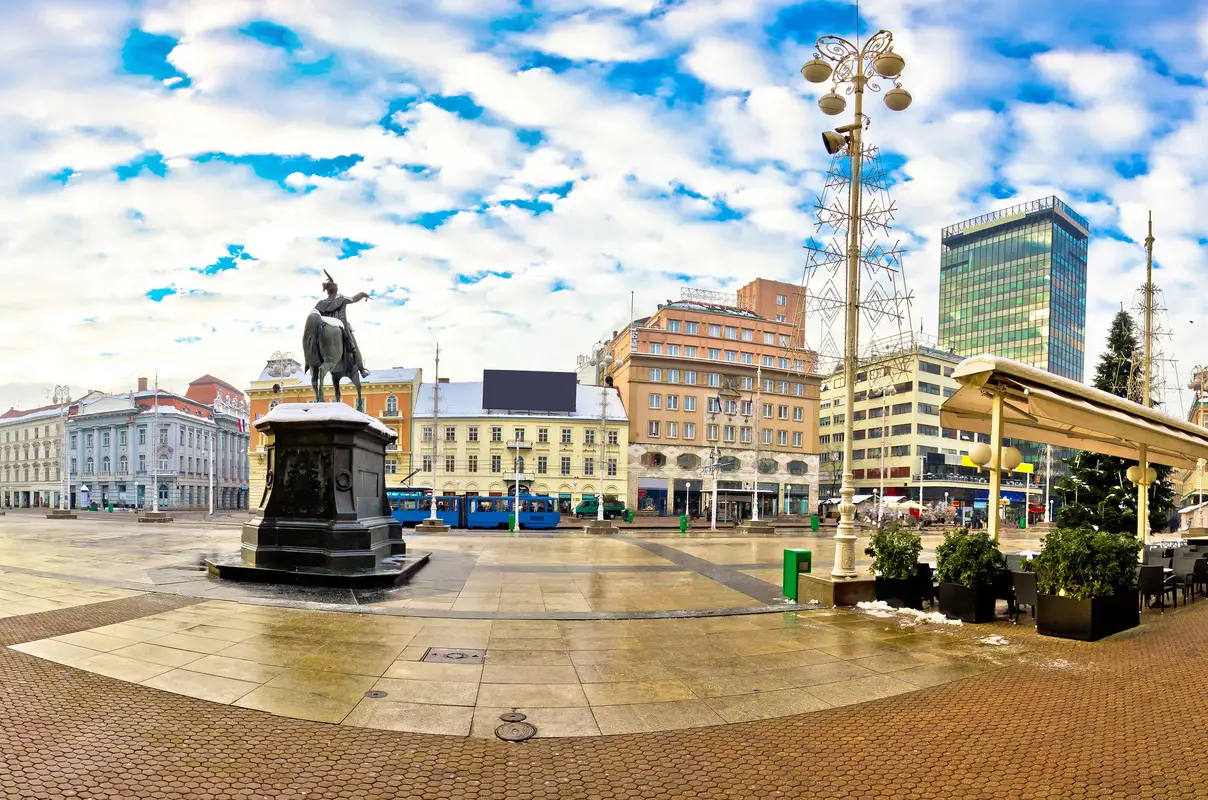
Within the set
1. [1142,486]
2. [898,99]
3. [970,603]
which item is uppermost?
[898,99]

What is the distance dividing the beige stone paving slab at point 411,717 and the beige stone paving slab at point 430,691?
0.12 m

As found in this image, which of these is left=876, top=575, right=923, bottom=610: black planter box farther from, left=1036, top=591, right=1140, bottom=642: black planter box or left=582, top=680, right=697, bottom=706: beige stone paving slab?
left=582, top=680, right=697, bottom=706: beige stone paving slab

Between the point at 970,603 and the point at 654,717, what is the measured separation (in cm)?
665

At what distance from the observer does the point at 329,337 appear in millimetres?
15516

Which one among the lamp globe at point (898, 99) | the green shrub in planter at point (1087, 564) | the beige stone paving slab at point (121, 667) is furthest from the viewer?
the lamp globe at point (898, 99)

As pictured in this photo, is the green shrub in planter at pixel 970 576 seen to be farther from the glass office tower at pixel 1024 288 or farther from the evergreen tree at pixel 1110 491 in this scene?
the glass office tower at pixel 1024 288

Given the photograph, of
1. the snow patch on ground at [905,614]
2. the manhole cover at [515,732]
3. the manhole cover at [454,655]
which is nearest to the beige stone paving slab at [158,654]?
the manhole cover at [454,655]

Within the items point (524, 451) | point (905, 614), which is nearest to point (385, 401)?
point (524, 451)

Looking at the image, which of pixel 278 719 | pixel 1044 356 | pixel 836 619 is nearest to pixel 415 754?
pixel 278 719

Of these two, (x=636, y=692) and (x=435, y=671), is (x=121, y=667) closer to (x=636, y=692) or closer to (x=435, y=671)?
(x=435, y=671)

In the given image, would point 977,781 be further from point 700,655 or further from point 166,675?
point 166,675

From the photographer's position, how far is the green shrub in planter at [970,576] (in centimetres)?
998

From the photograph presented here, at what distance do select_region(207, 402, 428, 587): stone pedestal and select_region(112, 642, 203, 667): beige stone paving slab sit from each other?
4926mm

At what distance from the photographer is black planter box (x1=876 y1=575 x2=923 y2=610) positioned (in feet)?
36.0
